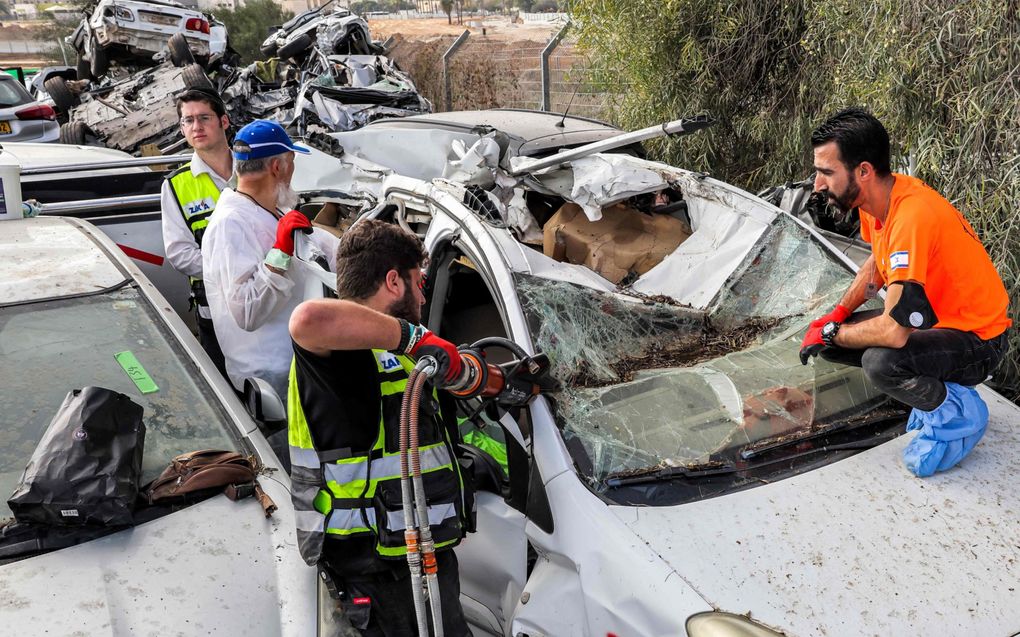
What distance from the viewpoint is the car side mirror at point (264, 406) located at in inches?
110

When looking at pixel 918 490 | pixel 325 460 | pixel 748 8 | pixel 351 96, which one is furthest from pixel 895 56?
pixel 351 96

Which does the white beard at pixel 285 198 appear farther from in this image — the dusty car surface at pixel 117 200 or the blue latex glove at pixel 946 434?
the blue latex glove at pixel 946 434

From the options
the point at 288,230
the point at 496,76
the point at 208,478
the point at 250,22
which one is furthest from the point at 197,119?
the point at 250,22

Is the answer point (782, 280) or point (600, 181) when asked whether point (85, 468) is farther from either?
point (782, 280)

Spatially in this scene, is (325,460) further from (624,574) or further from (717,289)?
(717,289)

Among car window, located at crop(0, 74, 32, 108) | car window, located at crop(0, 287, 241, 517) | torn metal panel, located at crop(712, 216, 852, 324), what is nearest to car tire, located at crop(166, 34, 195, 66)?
car window, located at crop(0, 74, 32, 108)

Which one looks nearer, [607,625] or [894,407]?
[607,625]

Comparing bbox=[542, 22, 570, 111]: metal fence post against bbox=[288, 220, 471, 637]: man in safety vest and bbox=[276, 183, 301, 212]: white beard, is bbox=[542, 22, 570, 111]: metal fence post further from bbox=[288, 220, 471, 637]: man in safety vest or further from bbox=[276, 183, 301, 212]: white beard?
bbox=[288, 220, 471, 637]: man in safety vest

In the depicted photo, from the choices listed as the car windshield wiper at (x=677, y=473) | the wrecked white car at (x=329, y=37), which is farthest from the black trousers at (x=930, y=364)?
the wrecked white car at (x=329, y=37)

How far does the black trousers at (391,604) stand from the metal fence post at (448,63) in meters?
11.9

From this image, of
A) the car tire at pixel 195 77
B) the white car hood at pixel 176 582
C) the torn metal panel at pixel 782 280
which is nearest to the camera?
the white car hood at pixel 176 582

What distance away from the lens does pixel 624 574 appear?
2.09m

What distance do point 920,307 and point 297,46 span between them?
9.95 meters

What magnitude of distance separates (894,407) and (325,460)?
1.86 meters
